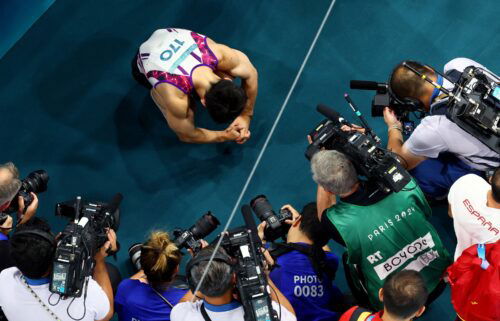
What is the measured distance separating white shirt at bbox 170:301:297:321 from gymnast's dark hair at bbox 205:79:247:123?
1.07 meters

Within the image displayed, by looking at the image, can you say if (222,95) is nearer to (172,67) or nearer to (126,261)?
(172,67)

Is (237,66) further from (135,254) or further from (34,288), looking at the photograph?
(34,288)

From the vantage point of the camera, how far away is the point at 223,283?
2.27 metres

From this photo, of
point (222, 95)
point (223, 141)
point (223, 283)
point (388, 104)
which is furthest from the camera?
point (223, 141)

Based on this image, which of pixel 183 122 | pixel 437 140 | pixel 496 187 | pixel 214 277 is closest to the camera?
pixel 214 277

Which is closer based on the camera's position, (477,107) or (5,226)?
(477,107)

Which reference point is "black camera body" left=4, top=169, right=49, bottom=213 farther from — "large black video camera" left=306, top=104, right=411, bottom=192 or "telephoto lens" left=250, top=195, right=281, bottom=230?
"large black video camera" left=306, top=104, right=411, bottom=192

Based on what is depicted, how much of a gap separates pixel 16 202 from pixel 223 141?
1.23 m

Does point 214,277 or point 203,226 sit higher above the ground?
point 214,277

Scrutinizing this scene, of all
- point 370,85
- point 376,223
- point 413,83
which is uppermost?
point 413,83

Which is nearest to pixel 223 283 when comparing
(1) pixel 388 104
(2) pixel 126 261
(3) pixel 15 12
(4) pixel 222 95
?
(4) pixel 222 95

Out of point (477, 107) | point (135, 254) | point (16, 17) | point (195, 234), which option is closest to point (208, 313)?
point (195, 234)

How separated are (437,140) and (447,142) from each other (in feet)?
0.16

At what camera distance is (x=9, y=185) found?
2.86 m
